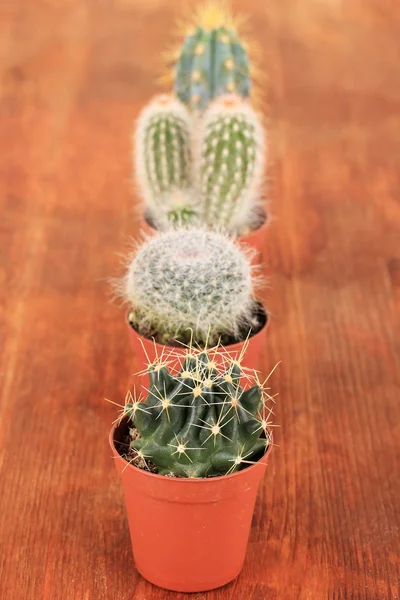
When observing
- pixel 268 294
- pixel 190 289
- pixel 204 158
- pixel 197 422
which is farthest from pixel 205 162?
pixel 197 422

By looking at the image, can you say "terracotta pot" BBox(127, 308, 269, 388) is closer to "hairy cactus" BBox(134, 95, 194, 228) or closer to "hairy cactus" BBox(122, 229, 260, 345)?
"hairy cactus" BBox(122, 229, 260, 345)

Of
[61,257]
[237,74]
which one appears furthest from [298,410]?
[237,74]

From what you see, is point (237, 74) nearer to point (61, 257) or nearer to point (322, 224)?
point (322, 224)

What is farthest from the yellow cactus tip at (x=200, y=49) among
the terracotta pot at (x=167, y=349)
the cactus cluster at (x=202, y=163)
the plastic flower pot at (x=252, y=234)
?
the terracotta pot at (x=167, y=349)

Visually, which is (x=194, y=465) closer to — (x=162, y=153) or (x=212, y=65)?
(x=162, y=153)

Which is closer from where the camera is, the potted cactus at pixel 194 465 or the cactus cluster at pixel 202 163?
the potted cactus at pixel 194 465

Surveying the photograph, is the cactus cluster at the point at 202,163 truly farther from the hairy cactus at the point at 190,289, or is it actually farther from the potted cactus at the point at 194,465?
the potted cactus at the point at 194,465
